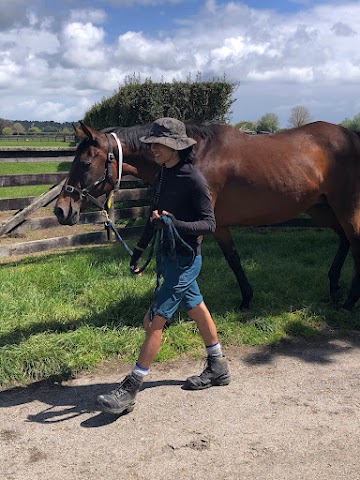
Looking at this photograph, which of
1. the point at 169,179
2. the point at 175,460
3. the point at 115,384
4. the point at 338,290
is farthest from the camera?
the point at 338,290

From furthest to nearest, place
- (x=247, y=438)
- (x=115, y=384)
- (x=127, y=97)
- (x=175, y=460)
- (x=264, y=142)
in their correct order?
(x=127, y=97)
(x=264, y=142)
(x=115, y=384)
(x=247, y=438)
(x=175, y=460)

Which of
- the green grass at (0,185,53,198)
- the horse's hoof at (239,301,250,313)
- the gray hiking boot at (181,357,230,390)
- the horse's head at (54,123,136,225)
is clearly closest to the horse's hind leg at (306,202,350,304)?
the horse's hoof at (239,301,250,313)

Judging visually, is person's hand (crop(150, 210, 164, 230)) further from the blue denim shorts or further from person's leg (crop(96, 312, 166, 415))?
person's leg (crop(96, 312, 166, 415))

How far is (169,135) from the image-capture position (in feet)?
10.8

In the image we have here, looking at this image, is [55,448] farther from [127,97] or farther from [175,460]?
[127,97]

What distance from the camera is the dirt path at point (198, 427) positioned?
2738 millimetres

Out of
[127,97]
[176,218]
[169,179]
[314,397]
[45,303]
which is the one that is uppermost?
[127,97]

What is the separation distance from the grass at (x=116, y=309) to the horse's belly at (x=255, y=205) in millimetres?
926

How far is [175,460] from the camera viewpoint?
9.20ft

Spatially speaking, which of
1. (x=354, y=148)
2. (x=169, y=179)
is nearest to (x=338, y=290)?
(x=354, y=148)

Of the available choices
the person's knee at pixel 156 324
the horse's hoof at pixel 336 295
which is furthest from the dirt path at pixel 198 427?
the horse's hoof at pixel 336 295

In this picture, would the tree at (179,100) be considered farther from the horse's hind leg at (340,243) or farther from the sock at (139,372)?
the sock at (139,372)

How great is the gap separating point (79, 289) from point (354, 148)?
3420mm

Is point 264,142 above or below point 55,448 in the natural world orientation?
above
